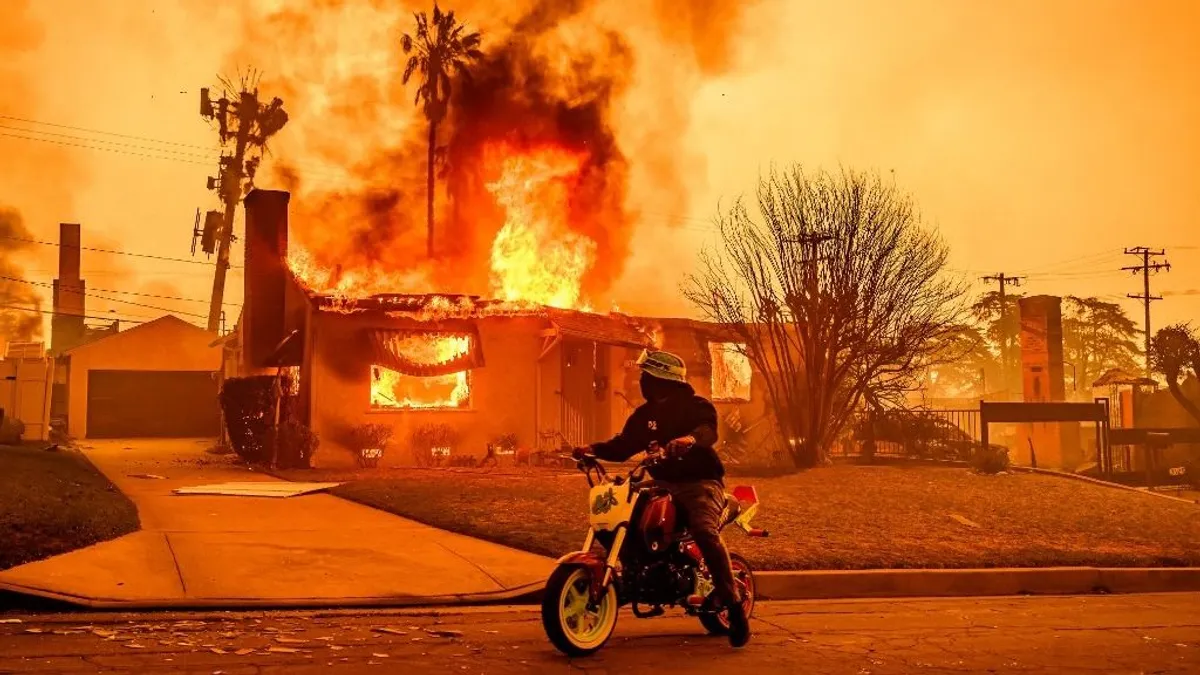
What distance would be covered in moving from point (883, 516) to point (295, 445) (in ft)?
39.0

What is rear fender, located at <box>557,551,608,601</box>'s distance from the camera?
245 inches

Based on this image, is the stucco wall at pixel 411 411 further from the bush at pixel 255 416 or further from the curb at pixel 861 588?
the curb at pixel 861 588

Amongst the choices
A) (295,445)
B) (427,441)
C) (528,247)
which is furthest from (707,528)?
(528,247)

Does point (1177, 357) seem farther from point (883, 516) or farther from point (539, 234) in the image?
point (883, 516)

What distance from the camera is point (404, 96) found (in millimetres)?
31031

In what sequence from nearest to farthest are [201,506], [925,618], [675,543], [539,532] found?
[675,543] < [925,618] < [539,532] < [201,506]

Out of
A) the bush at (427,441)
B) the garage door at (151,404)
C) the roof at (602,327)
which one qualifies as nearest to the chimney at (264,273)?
the bush at (427,441)

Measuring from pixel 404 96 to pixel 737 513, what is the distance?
26.0 m

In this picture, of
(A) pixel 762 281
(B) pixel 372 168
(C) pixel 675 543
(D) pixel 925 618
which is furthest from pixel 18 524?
(B) pixel 372 168

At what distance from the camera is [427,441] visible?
72.7ft

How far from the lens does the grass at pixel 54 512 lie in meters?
9.23

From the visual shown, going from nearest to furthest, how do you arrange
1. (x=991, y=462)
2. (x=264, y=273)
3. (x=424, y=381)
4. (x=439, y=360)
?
(x=991, y=462) → (x=439, y=360) → (x=424, y=381) → (x=264, y=273)

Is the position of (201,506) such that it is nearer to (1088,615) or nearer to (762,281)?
(1088,615)

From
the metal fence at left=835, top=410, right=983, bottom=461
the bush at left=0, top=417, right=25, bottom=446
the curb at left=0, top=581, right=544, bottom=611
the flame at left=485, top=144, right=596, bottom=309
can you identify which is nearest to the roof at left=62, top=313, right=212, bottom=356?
the bush at left=0, top=417, right=25, bottom=446
